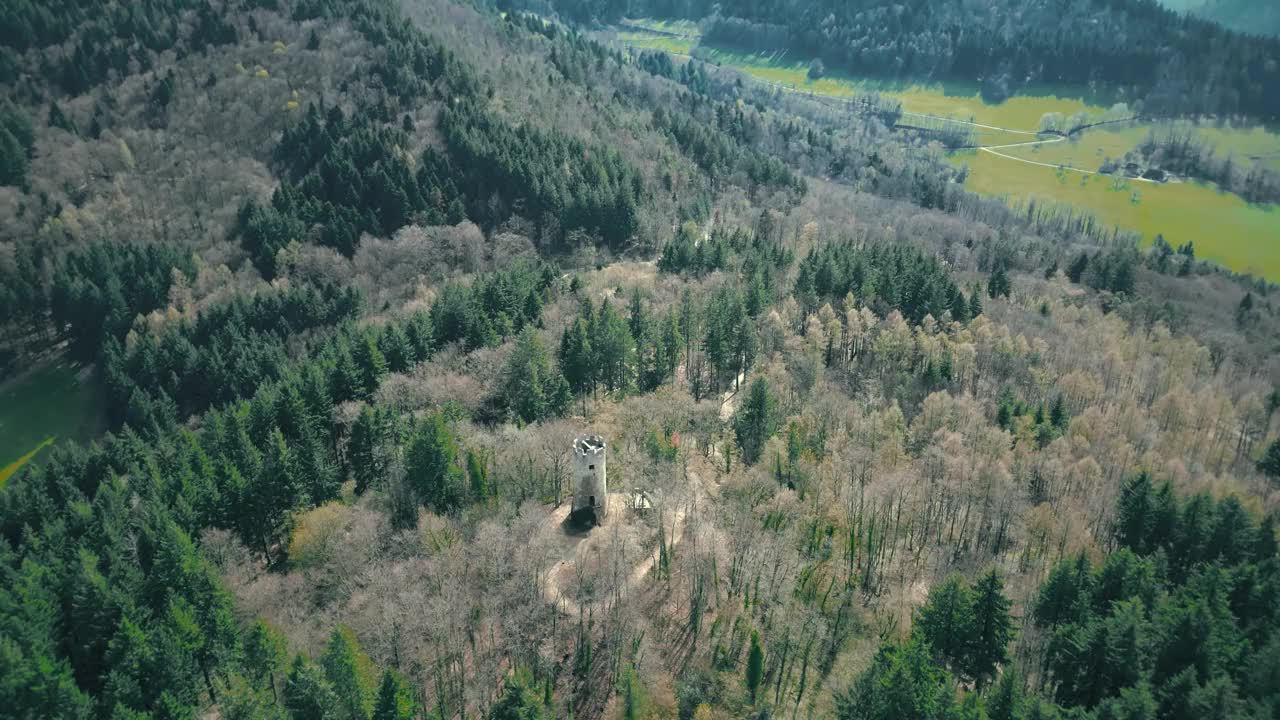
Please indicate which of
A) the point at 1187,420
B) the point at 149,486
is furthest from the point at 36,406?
the point at 1187,420

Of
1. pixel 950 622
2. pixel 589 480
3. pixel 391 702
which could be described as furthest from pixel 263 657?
pixel 950 622

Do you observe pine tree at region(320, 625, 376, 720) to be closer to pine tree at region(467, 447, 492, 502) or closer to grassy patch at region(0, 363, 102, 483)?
pine tree at region(467, 447, 492, 502)

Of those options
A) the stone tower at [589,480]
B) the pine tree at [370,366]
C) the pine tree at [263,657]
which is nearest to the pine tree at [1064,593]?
the stone tower at [589,480]

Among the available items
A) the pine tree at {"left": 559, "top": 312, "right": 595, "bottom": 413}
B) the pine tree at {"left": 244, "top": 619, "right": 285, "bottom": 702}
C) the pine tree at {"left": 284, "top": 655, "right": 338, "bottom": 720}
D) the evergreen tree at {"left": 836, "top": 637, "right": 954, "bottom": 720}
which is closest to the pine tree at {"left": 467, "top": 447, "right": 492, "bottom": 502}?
the pine tree at {"left": 559, "top": 312, "right": 595, "bottom": 413}

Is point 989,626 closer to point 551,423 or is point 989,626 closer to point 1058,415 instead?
point 1058,415

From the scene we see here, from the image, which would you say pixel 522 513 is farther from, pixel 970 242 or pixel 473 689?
pixel 970 242

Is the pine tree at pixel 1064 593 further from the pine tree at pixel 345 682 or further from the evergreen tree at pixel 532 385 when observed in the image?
the pine tree at pixel 345 682
